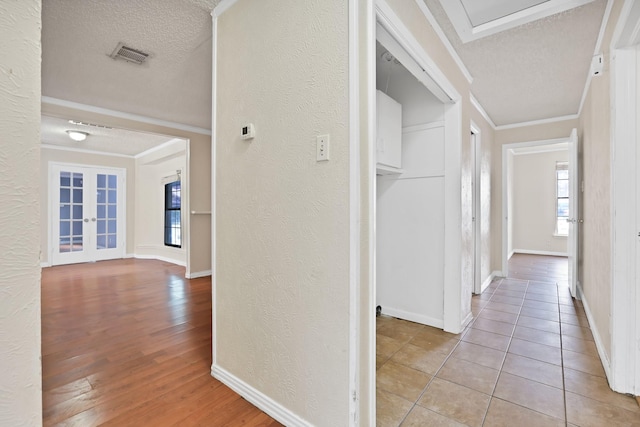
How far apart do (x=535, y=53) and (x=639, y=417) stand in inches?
106

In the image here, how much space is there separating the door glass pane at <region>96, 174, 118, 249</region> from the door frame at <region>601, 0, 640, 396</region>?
821 cm

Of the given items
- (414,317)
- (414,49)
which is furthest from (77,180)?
(414,49)

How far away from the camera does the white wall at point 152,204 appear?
6.28 metres

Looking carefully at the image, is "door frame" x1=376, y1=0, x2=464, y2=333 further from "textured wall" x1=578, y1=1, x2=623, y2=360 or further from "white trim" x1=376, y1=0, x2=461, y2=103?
"textured wall" x1=578, y1=1, x2=623, y2=360

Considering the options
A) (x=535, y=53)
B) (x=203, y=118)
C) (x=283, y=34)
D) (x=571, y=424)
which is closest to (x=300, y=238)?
(x=283, y=34)

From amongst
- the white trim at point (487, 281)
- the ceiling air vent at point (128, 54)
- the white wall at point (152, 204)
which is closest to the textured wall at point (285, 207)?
the ceiling air vent at point (128, 54)

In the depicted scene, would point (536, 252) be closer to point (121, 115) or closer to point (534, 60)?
point (534, 60)

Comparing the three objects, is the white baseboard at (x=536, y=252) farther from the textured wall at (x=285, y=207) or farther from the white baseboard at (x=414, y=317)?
the textured wall at (x=285, y=207)

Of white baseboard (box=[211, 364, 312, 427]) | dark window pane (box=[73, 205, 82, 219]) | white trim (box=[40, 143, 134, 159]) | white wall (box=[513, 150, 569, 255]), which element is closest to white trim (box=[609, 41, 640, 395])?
white baseboard (box=[211, 364, 312, 427])

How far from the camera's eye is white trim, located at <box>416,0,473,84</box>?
199 cm

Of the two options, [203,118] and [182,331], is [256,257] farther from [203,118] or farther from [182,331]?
[203,118]

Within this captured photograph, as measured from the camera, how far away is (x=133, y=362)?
2.12 metres

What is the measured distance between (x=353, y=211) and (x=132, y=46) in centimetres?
247

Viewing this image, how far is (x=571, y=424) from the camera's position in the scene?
153 centimetres
